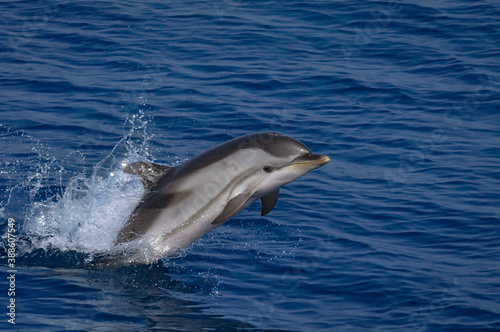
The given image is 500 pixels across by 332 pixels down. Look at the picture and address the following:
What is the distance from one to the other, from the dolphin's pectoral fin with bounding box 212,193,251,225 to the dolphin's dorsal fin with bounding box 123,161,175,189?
1.06m

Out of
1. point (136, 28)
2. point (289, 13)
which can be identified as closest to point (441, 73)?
point (289, 13)

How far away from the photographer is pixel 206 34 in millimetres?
21766

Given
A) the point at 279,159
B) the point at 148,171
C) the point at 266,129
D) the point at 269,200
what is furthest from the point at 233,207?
the point at 266,129

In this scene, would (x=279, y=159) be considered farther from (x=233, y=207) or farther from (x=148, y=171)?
(x=148, y=171)

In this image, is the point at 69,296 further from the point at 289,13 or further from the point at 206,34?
the point at 289,13

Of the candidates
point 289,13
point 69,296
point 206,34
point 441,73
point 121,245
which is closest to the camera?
point 69,296

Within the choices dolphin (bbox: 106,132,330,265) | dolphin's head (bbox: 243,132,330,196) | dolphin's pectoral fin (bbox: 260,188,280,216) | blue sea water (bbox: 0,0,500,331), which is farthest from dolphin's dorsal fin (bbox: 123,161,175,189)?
dolphin's pectoral fin (bbox: 260,188,280,216)

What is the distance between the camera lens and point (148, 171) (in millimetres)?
10461

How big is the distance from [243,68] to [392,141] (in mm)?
5126

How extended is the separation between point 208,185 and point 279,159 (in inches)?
37.7

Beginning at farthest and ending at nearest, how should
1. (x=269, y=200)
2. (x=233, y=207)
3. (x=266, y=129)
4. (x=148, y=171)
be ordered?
(x=266, y=129) → (x=269, y=200) → (x=148, y=171) → (x=233, y=207)

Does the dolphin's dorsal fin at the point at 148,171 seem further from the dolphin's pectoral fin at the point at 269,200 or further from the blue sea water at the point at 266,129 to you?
the dolphin's pectoral fin at the point at 269,200

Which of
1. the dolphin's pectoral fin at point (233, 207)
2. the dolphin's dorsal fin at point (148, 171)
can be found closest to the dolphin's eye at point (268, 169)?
the dolphin's pectoral fin at point (233, 207)

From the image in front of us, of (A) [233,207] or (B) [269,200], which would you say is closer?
(A) [233,207]
